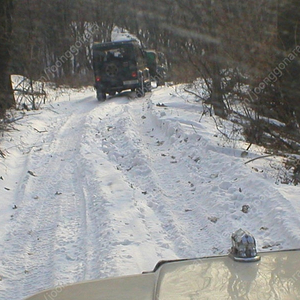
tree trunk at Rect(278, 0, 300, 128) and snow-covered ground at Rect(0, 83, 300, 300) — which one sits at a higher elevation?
tree trunk at Rect(278, 0, 300, 128)

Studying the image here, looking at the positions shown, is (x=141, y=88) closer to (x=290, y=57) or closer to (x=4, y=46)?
(x=4, y=46)

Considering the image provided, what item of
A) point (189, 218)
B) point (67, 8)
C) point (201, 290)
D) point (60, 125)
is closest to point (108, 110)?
point (60, 125)

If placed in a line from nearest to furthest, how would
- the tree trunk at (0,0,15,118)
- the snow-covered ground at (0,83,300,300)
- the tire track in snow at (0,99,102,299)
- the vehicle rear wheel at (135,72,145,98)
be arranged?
the tire track in snow at (0,99,102,299) → the snow-covered ground at (0,83,300,300) → the tree trunk at (0,0,15,118) → the vehicle rear wheel at (135,72,145,98)

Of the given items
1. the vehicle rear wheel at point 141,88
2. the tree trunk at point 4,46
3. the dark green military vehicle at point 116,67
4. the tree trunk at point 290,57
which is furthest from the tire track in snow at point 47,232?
the vehicle rear wheel at point 141,88

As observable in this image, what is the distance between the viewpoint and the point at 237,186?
6672mm

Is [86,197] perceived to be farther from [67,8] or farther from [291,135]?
[67,8]

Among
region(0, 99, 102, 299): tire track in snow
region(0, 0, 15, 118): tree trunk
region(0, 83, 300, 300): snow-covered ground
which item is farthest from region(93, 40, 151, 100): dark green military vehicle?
region(0, 99, 102, 299): tire track in snow

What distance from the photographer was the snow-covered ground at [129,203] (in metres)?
4.80

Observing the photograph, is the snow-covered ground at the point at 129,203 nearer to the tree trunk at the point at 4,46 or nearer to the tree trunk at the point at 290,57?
the tree trunk at the point at 290,57

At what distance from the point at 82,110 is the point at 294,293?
16394 mm

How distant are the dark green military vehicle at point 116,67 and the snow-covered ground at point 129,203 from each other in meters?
10.7

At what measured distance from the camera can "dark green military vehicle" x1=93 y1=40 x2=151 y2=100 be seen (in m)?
21.5

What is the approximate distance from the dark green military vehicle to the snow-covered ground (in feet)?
35.2

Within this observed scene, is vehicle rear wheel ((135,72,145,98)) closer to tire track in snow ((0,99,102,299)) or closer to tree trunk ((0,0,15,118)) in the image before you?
tree trunk ((0,0,15,118))
